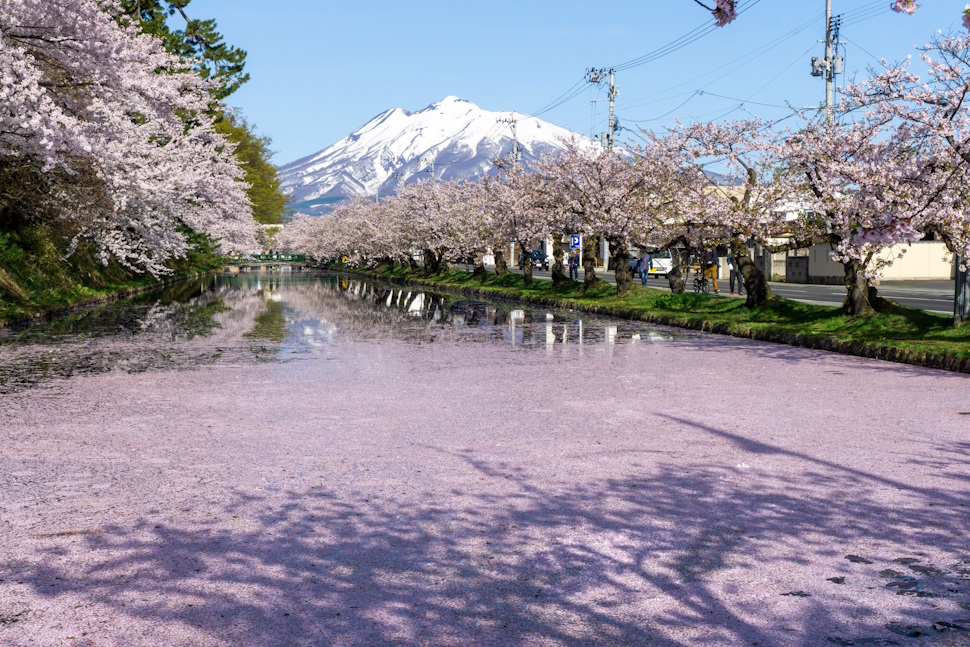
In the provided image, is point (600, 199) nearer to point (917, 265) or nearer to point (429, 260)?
point (917, 265)

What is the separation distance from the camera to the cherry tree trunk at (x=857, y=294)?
1980 cm

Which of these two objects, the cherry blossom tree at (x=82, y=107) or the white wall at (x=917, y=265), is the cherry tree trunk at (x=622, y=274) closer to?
the cherry blossom tree at (x=82, y=107)

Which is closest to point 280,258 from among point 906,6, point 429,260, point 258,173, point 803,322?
point 258,173

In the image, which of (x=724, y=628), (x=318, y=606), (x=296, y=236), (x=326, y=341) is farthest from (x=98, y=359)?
(x=296, y=236)

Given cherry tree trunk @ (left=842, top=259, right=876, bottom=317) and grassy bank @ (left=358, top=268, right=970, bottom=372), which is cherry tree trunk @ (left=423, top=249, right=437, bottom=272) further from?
cherry tree trunk @ (left=842, top=259, right=876, bottom=317)

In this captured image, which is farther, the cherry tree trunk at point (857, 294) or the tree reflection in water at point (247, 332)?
the cherry tree trunk at point (857, 294)

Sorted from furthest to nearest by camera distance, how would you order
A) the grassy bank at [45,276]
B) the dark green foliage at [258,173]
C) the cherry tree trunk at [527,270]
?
the dark green foliage at [258,173]
the cherry tree trunk at [527,270]
the grassy bank at [45,276]

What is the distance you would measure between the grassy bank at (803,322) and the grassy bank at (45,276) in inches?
615

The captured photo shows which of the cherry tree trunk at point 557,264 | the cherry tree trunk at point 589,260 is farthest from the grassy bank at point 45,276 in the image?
the cherry tree trunk at point 589,260

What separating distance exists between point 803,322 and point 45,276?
23.8m

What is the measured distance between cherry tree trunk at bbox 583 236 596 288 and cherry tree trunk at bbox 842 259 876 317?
50.0 ft

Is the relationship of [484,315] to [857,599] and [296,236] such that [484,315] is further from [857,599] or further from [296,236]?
[296,236]

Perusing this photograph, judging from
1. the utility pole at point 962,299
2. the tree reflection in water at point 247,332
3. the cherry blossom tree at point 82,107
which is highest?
Result: the cherry blossom tree at point 82,107

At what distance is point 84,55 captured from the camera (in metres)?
19.8
